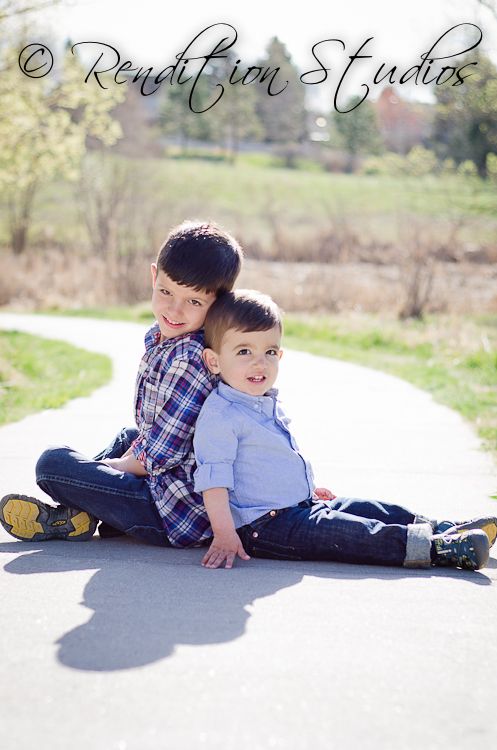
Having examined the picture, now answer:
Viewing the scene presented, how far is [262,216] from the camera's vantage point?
1623 inches

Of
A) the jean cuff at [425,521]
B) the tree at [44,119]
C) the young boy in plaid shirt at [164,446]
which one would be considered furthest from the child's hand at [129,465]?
the tree at [44,119]

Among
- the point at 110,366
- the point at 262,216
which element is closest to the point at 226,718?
the point at 110,366

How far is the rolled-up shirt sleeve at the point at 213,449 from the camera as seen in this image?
3.57 meters

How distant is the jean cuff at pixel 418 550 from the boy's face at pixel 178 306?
118 centimetres

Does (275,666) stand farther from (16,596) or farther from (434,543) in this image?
(434,543)

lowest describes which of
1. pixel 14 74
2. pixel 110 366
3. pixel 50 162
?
pixel 110 366

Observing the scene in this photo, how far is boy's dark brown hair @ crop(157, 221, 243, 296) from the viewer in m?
3.73

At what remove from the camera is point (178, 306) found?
3.78 metres

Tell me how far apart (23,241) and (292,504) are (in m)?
29.1

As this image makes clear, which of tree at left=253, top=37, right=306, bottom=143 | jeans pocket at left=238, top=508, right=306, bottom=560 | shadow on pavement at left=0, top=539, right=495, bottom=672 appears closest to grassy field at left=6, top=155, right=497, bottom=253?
tree at left=253, top=37, right=306, bottom=143

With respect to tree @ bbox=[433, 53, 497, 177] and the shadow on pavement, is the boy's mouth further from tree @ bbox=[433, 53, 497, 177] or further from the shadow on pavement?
tree @ bbox=[433, 53, 497, 177]

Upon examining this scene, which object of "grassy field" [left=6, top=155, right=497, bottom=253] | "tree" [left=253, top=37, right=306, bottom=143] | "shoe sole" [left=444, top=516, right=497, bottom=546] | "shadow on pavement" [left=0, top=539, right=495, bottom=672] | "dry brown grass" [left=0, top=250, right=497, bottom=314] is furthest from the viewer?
"tree" [left=253, top=37, right=306, bottom=143]

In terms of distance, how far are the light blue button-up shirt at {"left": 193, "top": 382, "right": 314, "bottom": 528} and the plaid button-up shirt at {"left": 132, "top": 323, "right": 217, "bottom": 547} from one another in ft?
0.29

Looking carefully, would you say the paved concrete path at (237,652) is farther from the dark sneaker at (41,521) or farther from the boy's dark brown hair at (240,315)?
the boy's dark brown hair at (240,315)
